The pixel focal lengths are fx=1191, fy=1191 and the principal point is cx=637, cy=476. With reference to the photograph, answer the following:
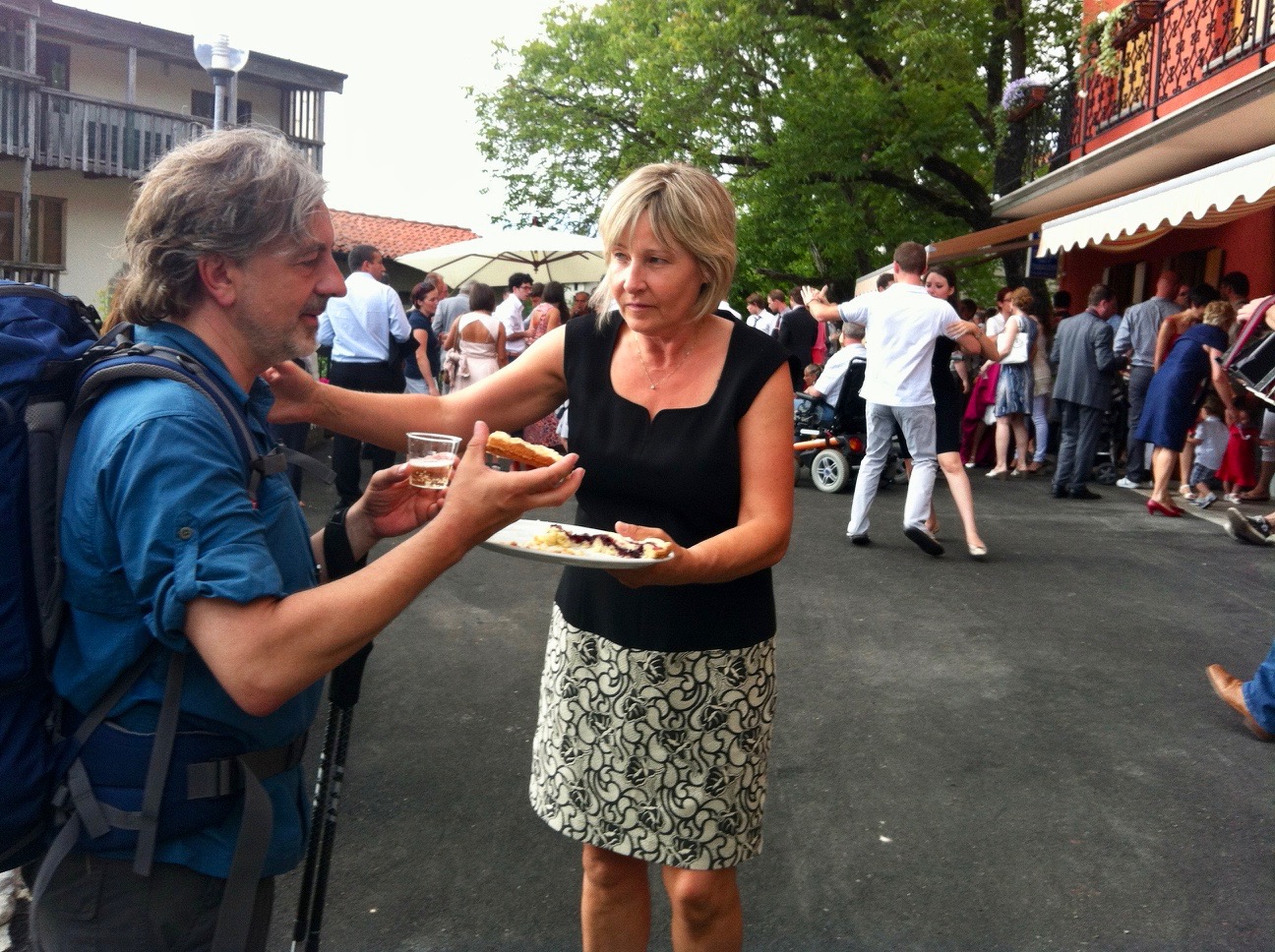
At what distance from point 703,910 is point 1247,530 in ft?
27.4

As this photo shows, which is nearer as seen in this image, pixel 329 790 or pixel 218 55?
pixel 329 790

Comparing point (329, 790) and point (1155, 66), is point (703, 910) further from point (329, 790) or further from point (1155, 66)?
point (1155, 66)

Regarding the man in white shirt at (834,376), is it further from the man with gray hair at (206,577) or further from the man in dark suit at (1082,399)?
the man with gray hair at (206,577)

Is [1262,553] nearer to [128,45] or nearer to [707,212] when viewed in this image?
[707,212]

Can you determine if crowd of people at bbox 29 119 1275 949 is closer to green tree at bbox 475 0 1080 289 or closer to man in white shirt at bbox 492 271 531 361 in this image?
man in white shirt at bbox 492 271 531 361

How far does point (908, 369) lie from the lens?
27.7ft

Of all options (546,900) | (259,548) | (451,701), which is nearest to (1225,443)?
(451,701)

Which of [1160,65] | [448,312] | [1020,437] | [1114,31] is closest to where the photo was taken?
[1020,437]

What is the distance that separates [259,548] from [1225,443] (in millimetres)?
12256

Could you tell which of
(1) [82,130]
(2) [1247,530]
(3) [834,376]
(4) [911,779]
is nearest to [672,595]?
(4) [911,779]

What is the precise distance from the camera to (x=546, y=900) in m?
3.59

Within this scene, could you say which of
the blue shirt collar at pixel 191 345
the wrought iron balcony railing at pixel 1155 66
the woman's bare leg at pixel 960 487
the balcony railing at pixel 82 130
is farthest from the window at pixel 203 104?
the blue shirt collar at pixel 191 345

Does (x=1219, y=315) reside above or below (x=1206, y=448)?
above

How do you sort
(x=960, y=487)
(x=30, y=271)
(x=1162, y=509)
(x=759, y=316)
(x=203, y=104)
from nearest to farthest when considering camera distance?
(x=960, y=487) → (x=1162, y=509) → (x=759, y=316) → (x=30, y=271) → (x=203, y=104)
